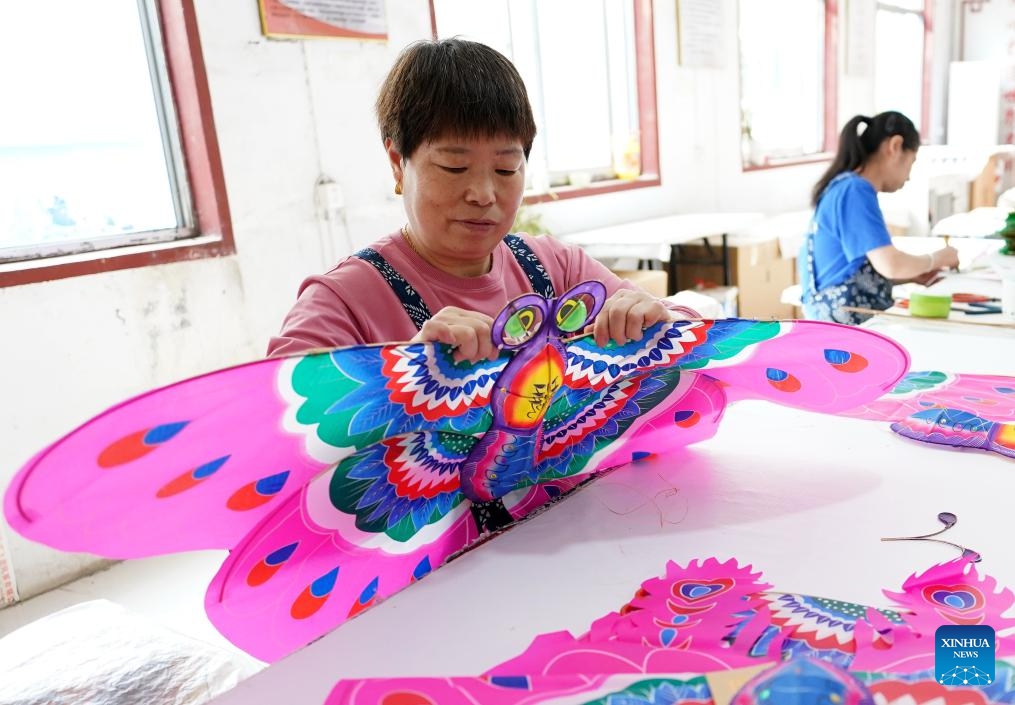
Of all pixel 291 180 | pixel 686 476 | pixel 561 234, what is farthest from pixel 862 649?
pixel 561 234

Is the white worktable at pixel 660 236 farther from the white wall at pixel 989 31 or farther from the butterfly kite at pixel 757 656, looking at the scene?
the white wall at pixel 989 31

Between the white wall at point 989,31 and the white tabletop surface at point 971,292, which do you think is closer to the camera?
the white tabletop surface at point 971,292

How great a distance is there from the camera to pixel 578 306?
828 millimetres

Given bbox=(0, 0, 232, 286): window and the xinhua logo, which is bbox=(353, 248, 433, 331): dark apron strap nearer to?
the xinhua logo

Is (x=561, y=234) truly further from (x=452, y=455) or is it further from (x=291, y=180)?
(x=452, y=455)

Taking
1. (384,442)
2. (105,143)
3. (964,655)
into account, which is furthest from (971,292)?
(105,143)

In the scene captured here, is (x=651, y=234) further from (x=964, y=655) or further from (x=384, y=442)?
(x=964, y=655)

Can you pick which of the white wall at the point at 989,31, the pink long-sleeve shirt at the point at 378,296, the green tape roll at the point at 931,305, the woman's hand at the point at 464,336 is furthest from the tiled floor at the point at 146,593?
the white wall at the point at 989,31

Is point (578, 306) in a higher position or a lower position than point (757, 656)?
higher

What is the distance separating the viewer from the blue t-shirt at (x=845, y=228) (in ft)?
8.43

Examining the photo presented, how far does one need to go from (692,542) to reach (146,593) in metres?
1.91

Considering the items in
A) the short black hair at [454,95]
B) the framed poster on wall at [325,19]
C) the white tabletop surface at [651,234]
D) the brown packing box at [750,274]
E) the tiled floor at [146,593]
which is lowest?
the tiled floor at [146,593]

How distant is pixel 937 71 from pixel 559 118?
17.8 feet

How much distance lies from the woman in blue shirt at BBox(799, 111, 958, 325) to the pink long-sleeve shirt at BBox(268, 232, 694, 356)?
1.67 meters
